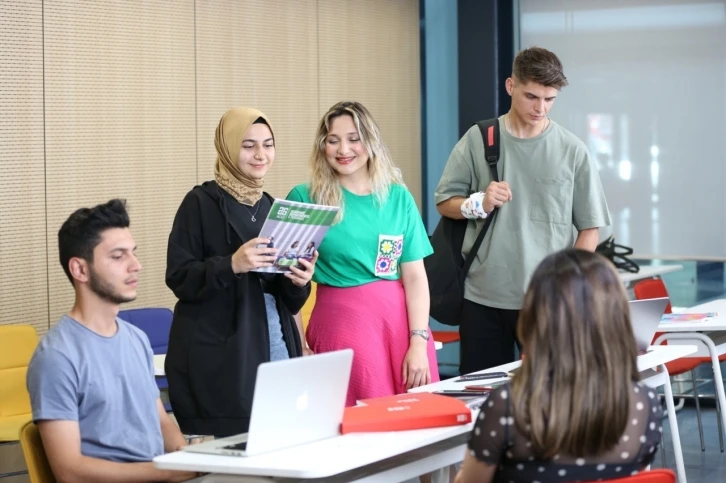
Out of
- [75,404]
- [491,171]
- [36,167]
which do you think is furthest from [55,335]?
[36,167]

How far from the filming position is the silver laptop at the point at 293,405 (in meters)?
2.51

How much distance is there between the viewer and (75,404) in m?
2.77

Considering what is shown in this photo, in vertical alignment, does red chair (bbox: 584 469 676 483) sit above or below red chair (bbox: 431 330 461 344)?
above

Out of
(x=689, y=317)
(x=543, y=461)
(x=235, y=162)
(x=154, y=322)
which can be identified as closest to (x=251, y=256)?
(x=235, y=162)

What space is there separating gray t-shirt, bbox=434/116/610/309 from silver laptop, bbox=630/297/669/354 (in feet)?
1.67

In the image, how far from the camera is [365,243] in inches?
148

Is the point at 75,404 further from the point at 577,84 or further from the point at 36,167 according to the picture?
the point at 577,84

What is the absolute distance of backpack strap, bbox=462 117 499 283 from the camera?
4375mm

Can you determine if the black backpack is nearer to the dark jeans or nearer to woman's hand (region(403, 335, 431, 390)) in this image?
the dark jeans

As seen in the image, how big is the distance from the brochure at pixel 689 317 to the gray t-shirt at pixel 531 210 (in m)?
1.19

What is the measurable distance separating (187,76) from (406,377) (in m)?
3.20

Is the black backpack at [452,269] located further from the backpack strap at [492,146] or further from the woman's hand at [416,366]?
the woman's hand at [416,366]

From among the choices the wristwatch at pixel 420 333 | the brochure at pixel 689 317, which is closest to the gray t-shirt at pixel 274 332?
the wristwatch at pixel 420 333

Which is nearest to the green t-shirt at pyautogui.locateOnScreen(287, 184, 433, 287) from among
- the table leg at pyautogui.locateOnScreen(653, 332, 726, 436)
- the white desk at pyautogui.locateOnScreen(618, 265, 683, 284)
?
the table leg at pyautogui.locateOnScreen(653, 332, 726, 436)
